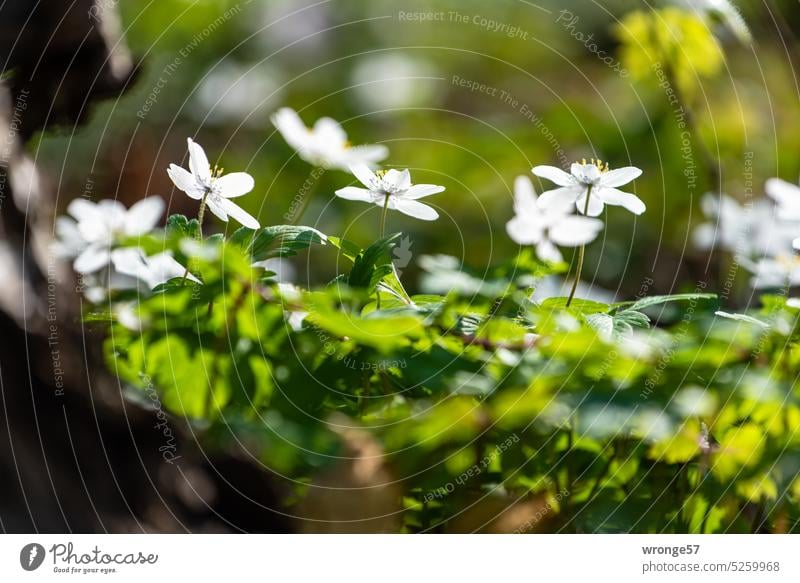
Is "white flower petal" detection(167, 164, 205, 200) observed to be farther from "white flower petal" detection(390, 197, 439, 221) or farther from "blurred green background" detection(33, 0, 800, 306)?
"blurred green background" detection(33, 0, 800, 306)

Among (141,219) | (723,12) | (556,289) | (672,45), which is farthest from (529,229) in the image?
(672,45)

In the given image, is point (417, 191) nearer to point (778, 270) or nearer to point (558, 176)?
point (558, 176)

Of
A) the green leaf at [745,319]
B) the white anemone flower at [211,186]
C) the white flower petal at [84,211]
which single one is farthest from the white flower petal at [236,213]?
the green leaf at [745,319]

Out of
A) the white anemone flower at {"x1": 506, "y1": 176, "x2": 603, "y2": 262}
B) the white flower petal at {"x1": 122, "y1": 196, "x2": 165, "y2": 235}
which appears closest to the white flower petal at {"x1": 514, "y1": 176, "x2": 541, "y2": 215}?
the white anemone flower at {"x1": 506, "y1": 176, "x2": 603, "y2": 262}

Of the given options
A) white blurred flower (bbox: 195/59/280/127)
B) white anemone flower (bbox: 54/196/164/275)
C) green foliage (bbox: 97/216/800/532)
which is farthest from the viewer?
white blurred flower (bbox: 195/59/280/127)

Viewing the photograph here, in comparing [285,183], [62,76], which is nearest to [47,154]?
[62,76]
